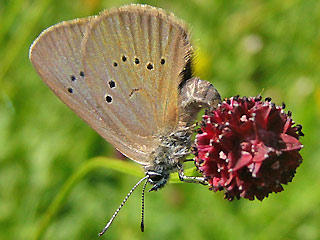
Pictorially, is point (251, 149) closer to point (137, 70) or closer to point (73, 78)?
point (137, 70)

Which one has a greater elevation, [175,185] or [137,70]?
[137,70]

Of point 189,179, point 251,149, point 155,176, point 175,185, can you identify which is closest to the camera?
point 251,149

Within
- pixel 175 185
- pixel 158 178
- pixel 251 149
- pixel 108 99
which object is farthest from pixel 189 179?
pixel 175 185

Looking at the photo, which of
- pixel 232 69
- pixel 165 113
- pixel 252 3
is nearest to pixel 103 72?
pixel 165 113

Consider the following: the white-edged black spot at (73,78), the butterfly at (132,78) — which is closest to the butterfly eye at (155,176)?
the butterfly at (132,78)

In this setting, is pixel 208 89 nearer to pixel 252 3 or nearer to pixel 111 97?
pixel 111 97
